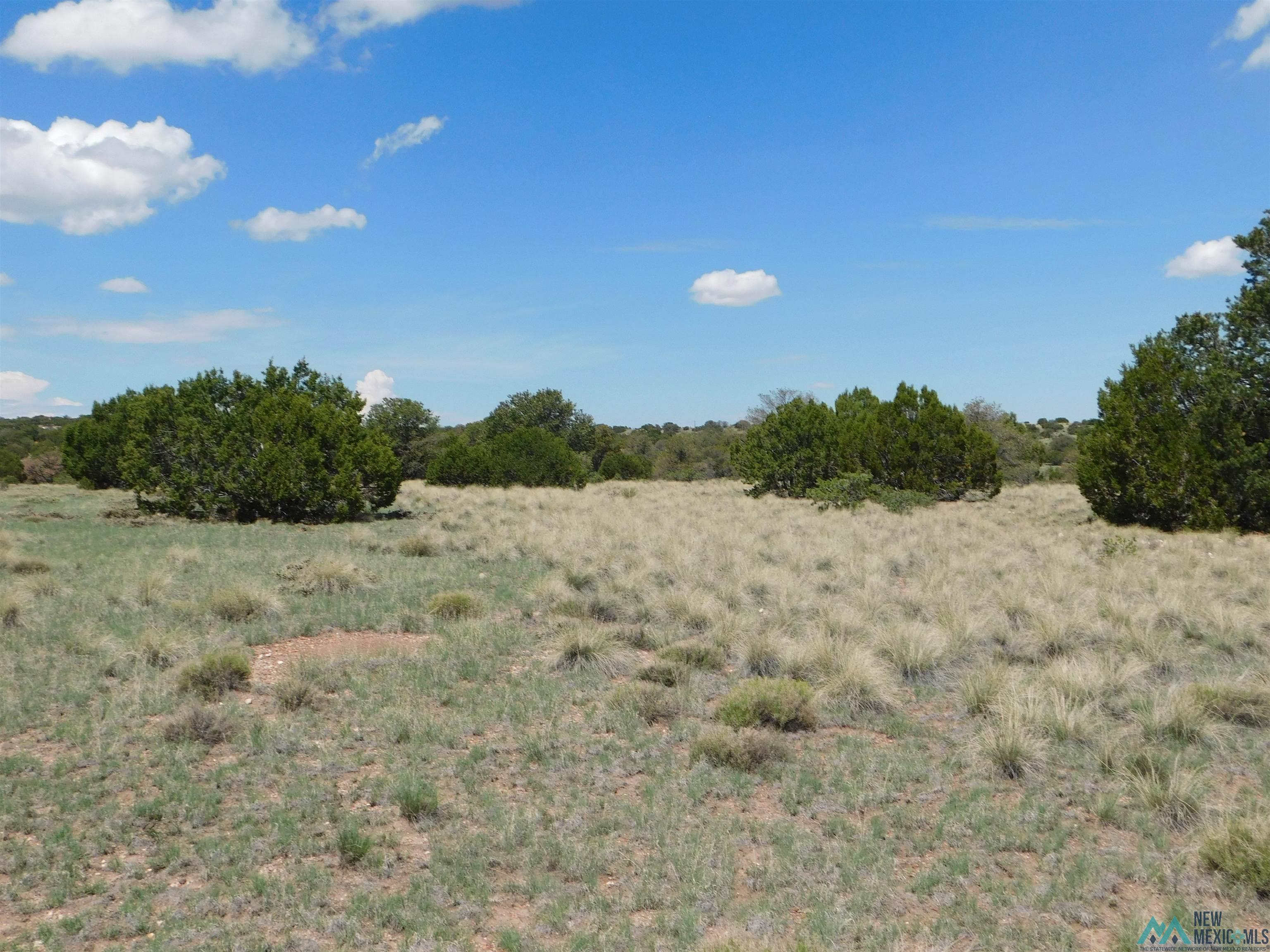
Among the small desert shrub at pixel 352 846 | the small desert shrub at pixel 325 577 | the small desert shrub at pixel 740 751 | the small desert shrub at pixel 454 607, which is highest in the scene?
the small desert shrub at pixel 325 577

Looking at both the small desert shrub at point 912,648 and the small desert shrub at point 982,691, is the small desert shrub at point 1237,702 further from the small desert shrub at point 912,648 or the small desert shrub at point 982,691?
the small desert shrub at point 912,648

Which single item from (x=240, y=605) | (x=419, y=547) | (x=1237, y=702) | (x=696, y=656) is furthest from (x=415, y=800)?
(x=419, y=547)

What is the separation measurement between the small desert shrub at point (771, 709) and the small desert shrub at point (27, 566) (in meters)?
11.5

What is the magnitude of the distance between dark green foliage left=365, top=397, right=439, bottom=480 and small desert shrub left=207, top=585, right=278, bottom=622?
38733 mm

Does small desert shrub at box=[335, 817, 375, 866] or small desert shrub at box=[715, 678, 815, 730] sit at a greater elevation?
small desert shrub at box=[715, 678, 815, 730]

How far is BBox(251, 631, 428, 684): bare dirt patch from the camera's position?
325 inches

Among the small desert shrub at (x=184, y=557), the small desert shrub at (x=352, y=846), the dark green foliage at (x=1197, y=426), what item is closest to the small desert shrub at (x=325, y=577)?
the small desert shrub at (x=184, y=557)

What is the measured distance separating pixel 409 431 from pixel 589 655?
146 feet

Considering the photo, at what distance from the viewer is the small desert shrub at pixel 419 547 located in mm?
16641

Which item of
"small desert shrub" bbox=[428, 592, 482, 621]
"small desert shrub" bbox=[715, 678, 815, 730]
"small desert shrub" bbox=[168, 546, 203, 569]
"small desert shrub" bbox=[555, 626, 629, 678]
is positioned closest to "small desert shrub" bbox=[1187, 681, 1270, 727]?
"small desert shrub" bbox=[715, 678, 815, 730]

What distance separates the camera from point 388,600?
11.5 metres

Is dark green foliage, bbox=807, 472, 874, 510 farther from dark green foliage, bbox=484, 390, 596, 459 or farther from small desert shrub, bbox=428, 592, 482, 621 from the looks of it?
dark green foliage, bbox=484, 390, 596, 459

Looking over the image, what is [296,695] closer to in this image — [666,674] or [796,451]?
[666,674]

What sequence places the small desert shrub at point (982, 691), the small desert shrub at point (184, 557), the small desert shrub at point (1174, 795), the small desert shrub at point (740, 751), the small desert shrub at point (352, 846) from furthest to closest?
the small desert shrub at point (184, 557) < the small desert shrub at point (982, 691) < the small desert shrub at point (740, 751) < the small desert shrub at point (1174, 795) < the small desert shrub at point (352, 846)
